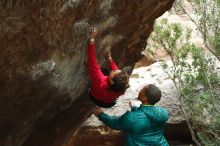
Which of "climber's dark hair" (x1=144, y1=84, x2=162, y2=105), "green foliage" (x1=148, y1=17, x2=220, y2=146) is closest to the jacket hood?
"climber's dark hair" (x1=144, y1=84, x2=162, y2=105)

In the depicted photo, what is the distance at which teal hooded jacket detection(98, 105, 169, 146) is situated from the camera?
7117mm

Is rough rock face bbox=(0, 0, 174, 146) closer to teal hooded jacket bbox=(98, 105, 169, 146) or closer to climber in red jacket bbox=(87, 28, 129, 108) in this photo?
climber in red jacket bbox=(87, 28, 129, 108)

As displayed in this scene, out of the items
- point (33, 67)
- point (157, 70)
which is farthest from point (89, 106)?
point (157, 70)

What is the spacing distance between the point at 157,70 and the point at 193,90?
2869 mm

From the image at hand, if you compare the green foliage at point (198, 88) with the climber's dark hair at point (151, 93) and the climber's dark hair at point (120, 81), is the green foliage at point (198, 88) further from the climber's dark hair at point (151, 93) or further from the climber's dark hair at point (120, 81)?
the climber's dark hair at point (120, 81)

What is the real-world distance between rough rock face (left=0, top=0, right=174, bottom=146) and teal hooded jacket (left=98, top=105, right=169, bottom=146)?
1.07 meters

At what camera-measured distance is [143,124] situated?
23.4 feet

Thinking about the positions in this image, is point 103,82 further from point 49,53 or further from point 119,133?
point 119,133

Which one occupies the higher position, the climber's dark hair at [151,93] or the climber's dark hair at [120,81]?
the climber's dark hair at [120,81]

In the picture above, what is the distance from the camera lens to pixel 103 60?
838 centimetres

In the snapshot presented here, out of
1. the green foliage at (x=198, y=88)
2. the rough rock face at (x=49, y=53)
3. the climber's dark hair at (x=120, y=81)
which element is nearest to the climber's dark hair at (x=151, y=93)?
the climber's dark hair at (x=120, y=81)

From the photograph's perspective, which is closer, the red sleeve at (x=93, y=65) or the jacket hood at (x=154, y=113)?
the jacket hood at (x=154, y=113)

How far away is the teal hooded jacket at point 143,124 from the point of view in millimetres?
7117

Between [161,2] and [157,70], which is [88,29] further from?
[157,70]
